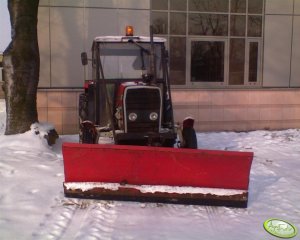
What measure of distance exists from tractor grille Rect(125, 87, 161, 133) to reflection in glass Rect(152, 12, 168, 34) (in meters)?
5.93

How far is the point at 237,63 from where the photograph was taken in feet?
40.8

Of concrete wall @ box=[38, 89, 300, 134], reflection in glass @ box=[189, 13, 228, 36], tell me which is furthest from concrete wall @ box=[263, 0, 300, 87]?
reflection in glass @ box=[189, 13, 228, 36]

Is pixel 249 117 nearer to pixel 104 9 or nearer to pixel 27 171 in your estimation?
pixel 104 9

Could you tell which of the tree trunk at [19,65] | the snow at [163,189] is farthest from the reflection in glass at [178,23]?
the snow at [163,189]

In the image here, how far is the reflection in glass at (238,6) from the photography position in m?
12.1

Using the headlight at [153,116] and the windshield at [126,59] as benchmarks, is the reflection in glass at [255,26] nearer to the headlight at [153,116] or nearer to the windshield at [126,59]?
the windshield at [126,59]

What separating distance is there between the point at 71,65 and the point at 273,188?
690cm

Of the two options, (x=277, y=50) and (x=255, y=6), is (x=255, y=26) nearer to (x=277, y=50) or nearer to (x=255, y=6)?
(x=255, y=6)

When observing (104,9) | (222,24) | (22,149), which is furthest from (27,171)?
(222,24)

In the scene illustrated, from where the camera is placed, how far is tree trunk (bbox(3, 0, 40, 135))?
838cm

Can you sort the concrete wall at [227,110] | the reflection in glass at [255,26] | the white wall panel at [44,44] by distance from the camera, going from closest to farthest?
1. the white wall panel at [44,44]
2. the concrete wall at [227,110]
3. the reflection in glass at [255,26]

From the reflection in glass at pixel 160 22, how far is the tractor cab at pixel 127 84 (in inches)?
194

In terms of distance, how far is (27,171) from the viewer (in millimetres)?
6484

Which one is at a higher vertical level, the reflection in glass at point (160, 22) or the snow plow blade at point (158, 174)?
the reflection in glass at point (160, 22)
